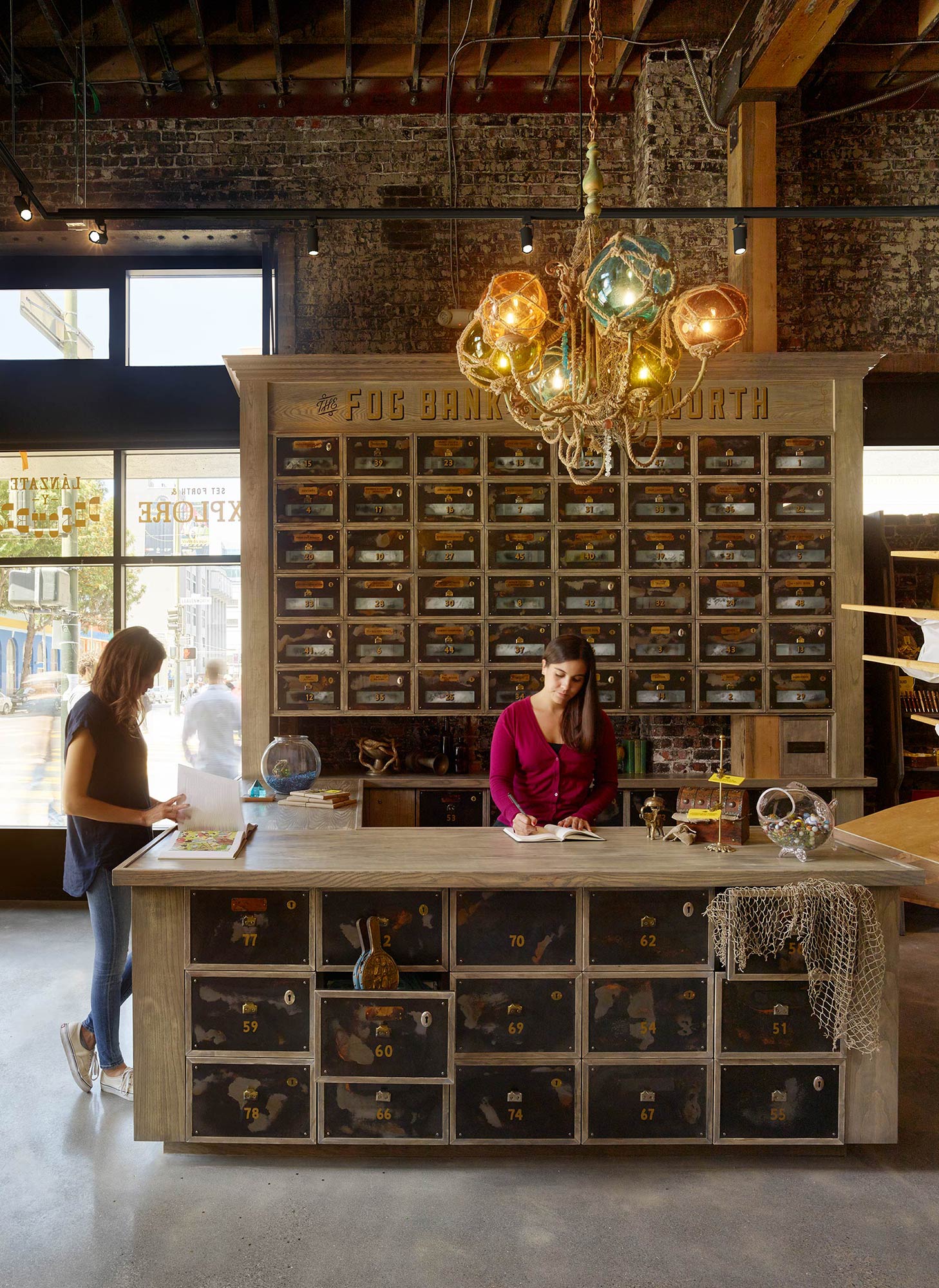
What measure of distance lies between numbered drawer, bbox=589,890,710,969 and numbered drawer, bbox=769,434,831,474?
326 cm

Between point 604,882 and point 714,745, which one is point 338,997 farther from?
point 714,745

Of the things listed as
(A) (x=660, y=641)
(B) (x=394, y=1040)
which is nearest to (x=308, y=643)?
(A) (x=660, y=641)

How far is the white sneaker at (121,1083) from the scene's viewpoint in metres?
3.07

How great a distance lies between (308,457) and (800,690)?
320cm

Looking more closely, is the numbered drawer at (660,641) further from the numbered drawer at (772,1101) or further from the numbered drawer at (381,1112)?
the numbered drawer at (381,1112)

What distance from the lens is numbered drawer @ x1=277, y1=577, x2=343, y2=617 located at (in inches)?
200

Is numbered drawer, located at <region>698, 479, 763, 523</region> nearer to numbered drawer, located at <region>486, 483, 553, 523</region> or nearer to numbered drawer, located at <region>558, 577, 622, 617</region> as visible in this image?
numbered drawer, located at <region>558, 577, 622, 617</region>

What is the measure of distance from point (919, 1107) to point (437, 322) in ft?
15.8

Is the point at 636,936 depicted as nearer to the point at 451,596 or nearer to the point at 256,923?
the point at 256,923

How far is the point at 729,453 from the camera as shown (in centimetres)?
510

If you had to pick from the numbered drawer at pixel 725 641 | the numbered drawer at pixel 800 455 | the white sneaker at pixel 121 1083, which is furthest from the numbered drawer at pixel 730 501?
the white sneaker at pixel 121 1083

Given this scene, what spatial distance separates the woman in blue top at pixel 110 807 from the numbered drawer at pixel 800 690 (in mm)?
3513

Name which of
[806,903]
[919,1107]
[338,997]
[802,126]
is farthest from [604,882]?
[802,126]

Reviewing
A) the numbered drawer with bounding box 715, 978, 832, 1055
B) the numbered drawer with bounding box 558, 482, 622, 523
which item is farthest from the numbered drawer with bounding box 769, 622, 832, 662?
the numbered drawer with bounding box 715, 978, 832, 1055
